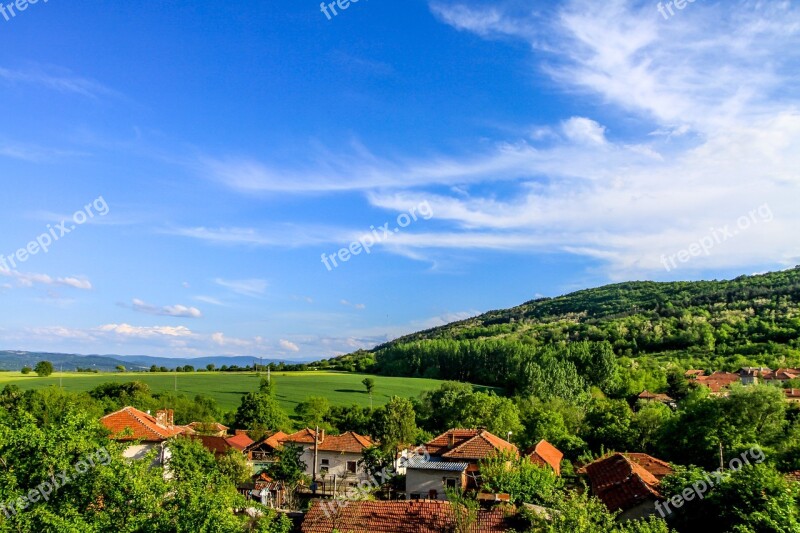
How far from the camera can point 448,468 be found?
3453 centimetres

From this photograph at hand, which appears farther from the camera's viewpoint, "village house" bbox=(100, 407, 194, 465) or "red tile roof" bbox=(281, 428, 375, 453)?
"red tile roof" bbox=(281, 428, 375, 453)

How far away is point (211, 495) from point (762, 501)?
690 inches

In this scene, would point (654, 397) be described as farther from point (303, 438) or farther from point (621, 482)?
point (621, 482)

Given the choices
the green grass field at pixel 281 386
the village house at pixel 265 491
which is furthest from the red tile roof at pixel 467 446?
the green grass field at pixel 281 386

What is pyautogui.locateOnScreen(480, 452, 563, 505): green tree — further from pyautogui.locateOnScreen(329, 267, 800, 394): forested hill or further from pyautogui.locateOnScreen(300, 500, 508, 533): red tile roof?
pyautogui.locateOnScreen(329, 267, 800, 394): forested hill

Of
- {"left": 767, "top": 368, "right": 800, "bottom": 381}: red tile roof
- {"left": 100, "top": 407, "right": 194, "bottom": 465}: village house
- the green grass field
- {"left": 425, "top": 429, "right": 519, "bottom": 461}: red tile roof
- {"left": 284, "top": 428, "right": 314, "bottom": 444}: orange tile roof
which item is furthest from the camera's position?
the green grass field

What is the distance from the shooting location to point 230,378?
126 meters

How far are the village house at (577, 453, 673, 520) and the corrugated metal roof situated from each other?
25.3ft

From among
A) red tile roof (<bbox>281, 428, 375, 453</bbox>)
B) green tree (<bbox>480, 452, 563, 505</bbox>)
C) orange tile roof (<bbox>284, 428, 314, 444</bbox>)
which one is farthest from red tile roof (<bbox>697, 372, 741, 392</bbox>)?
green tree (<bbox>480, 452, 563, 505</bbox>)

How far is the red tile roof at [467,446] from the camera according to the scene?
36562mm

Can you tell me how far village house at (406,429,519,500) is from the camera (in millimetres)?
34656

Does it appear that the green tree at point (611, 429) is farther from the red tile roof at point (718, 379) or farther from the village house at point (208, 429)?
the red tile roof at point (718, 379)

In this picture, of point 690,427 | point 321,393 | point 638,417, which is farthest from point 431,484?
point 321,393

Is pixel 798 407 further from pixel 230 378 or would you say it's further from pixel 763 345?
pixel 230 378
